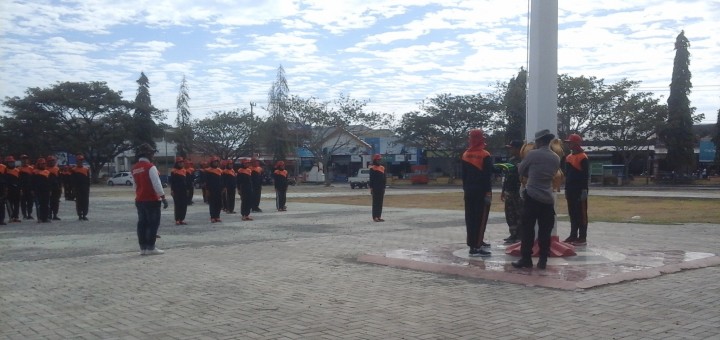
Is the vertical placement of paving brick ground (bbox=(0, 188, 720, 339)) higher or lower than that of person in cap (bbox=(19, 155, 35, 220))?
lower

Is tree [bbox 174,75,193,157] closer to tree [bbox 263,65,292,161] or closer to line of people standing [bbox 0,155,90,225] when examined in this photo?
tree [bbox 263,65,292,161]

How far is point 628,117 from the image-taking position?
5575 cm

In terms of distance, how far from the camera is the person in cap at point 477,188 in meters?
9.69

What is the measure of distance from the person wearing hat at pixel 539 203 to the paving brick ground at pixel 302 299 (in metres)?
0.99

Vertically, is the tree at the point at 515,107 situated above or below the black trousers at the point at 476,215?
above

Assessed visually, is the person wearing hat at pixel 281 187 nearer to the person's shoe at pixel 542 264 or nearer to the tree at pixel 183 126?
the person's shoe at pixel 542 264

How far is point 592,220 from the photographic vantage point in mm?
17359

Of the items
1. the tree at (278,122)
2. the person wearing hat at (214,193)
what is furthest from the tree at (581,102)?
the person wearing hat at (214,193)

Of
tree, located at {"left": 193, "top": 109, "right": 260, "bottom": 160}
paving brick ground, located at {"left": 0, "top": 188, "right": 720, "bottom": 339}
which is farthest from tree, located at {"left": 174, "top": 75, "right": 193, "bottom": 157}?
paving brick ground, located at {"left": 0, "top": 188, "right": 720, "bottom": 339}

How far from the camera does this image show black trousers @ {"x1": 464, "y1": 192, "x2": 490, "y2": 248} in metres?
9.69

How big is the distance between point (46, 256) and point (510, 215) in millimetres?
7690

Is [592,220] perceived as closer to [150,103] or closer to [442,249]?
[442,249]

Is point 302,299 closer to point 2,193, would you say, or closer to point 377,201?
point 377,201

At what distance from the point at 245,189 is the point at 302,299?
11.8m
